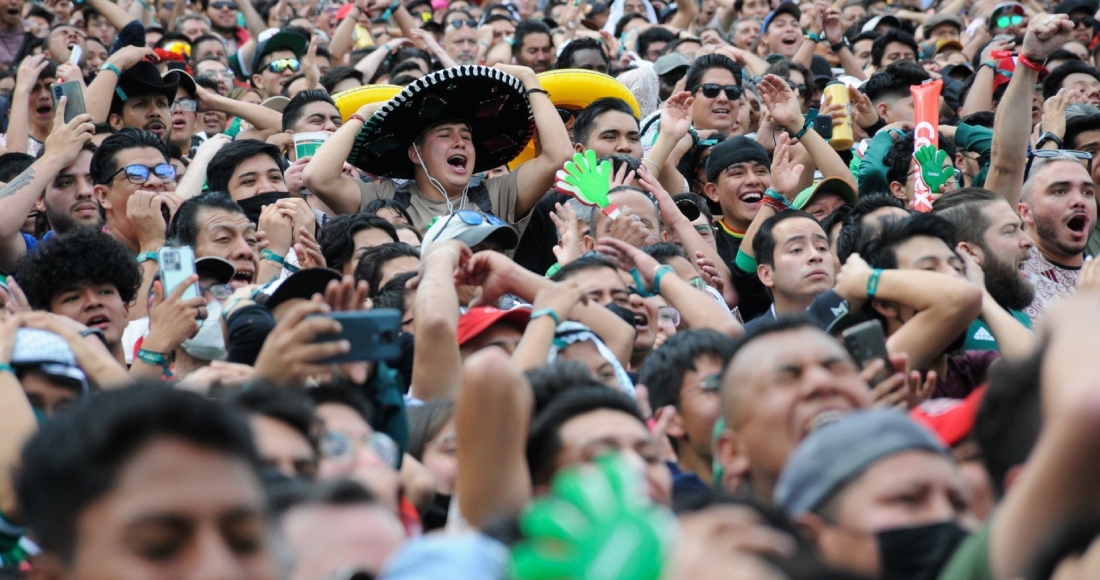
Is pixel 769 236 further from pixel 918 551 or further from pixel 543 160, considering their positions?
pixel 918 551

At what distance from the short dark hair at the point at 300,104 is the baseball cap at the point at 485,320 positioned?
10.7ft

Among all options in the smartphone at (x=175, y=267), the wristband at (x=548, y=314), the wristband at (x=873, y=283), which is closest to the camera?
the wristband at (x=548, y=314)

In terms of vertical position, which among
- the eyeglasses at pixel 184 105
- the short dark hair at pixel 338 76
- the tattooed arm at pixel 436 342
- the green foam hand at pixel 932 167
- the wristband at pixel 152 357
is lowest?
the short dark hair at pixel 338 76

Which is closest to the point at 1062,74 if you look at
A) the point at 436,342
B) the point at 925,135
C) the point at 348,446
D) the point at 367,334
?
the point at 925,135

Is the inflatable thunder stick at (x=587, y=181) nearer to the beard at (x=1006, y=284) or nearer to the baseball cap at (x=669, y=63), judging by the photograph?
the beard at (x=1006, y=284)

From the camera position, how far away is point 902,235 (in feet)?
17.0

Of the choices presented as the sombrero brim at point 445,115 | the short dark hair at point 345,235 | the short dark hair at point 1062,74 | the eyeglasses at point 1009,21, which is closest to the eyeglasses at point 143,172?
the sombrero brim at point 445,115

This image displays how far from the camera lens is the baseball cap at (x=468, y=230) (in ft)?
17.2

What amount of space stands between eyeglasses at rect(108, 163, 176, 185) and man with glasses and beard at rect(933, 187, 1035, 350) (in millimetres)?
3574

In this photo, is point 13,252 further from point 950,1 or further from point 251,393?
point 950,1

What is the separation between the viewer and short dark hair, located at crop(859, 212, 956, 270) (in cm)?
518

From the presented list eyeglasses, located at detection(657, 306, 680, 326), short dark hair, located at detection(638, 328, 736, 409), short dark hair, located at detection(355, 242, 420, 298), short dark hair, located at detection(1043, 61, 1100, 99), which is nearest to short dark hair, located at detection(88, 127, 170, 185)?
short dark hair, located at detection(355, 242, 420, 298)

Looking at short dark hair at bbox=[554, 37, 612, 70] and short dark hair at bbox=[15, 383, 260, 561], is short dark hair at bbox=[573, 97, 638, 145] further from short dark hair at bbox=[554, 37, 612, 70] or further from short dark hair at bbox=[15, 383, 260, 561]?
short dark hair at bbox=[15, 383, 260, 561]

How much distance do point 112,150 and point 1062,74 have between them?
566cm
